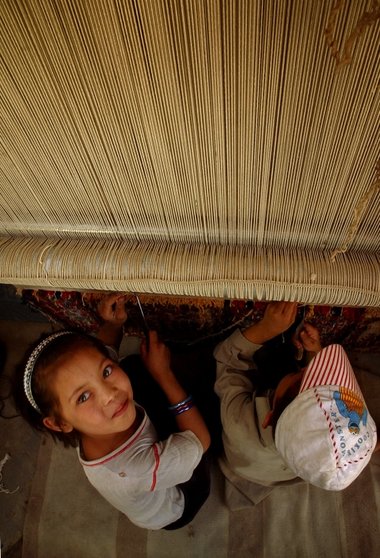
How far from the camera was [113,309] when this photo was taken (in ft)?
3.78

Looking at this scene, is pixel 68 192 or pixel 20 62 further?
pixel 68 192

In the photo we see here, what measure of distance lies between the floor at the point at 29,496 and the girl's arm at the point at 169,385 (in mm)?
366

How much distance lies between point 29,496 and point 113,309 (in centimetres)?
78

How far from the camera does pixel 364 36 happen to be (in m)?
0.38

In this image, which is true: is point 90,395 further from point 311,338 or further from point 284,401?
point 311,338

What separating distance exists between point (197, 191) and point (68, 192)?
8.8 inches

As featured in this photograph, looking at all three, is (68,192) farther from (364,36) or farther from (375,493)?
(375,493)

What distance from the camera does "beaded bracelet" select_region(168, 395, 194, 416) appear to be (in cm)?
107

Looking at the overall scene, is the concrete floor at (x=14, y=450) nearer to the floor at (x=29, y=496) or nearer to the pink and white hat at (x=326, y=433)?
the floor at (x=29, y=496)

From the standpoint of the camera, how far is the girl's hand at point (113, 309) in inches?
43.0

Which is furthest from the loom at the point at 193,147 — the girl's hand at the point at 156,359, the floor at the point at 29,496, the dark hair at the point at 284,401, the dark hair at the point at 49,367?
the floor at the point at 29,496

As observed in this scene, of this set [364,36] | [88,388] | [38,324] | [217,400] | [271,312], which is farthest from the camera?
[38,324]

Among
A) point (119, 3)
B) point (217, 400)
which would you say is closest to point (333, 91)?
point (119, 3)

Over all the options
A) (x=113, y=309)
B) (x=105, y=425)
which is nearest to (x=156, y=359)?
(x=113, y=309)
